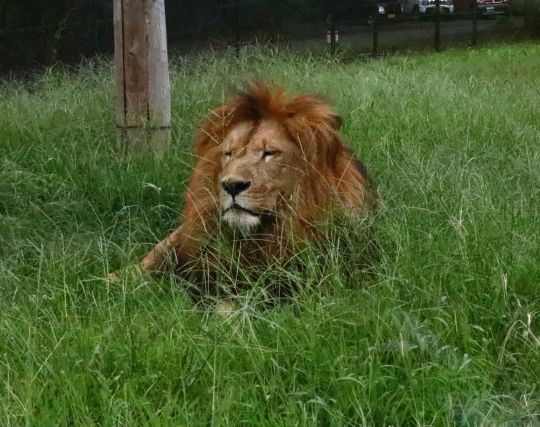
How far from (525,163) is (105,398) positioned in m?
3.05

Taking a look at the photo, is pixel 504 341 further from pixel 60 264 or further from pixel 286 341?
pixel 60 264

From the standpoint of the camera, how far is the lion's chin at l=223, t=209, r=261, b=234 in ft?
11.4

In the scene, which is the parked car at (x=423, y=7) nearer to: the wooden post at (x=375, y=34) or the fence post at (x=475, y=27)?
the fence post at (x=475, y=27)

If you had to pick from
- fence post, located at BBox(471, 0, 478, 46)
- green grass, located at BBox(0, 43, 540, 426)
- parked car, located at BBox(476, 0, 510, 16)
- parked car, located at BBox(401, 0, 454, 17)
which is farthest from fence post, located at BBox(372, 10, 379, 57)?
green grass, located at BBox(0, 43, 540, 426)

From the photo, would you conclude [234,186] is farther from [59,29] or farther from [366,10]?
[366,10]

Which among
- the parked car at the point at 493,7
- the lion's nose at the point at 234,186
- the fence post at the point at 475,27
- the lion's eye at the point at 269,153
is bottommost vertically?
the fence post at the point at 475,27

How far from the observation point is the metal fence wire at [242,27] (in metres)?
12.7

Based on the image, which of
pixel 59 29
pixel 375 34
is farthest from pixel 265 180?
pixel 375 34

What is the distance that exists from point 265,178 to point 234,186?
0.51 ft

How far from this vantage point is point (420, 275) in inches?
128

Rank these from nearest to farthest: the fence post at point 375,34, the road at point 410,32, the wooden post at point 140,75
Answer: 1. the wooden post at point 140,75
2. the road at point 410,32
3. the fence post at point 375,34

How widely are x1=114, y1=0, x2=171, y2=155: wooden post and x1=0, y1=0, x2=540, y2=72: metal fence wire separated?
695 centimetres

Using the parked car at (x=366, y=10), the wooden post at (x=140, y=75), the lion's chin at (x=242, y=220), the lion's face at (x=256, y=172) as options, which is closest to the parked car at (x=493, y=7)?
the parked car at (x=366, y=10)

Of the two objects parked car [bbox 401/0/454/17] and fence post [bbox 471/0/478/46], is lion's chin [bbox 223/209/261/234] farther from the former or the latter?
fence post [bbox 471/0/478/46]
